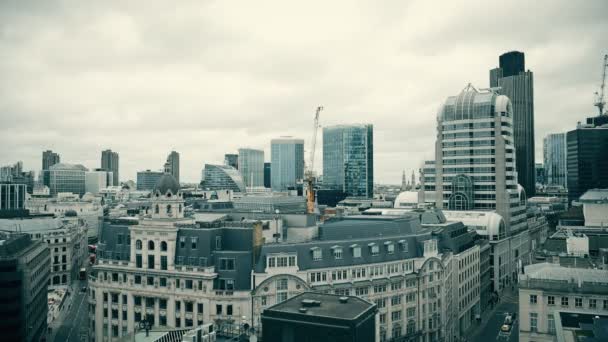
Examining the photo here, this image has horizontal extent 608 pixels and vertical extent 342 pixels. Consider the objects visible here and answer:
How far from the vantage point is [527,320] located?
316 feet

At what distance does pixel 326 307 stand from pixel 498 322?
103 meters

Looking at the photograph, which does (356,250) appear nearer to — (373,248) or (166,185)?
(373,248)

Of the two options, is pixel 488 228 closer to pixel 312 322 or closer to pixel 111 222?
pixel 111 222

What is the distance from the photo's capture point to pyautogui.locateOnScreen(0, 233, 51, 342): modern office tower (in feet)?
370

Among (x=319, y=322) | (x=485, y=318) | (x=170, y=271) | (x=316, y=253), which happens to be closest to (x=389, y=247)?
(x=316, y=253)

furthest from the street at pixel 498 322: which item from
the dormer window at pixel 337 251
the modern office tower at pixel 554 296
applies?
the dormer window at pixel 337 251

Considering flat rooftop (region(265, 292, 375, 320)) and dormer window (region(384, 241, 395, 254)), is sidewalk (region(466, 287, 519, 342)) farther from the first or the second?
flat rooftop (region(265, 292, 375, 320))

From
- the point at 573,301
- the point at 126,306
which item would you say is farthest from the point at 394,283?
the point at 126,306

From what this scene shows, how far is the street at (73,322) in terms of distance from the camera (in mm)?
138000

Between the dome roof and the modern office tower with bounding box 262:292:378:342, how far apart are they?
5426 cm

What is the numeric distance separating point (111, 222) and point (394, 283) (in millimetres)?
67793

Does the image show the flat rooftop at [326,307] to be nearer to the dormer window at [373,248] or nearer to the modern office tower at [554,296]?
the modern office tower at [554,296]

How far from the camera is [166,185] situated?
390 ft

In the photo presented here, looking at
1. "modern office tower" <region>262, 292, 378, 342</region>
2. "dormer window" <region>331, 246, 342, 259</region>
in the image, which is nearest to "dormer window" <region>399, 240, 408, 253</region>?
"dormer window" <region>331, 246, 342, 259</region>
